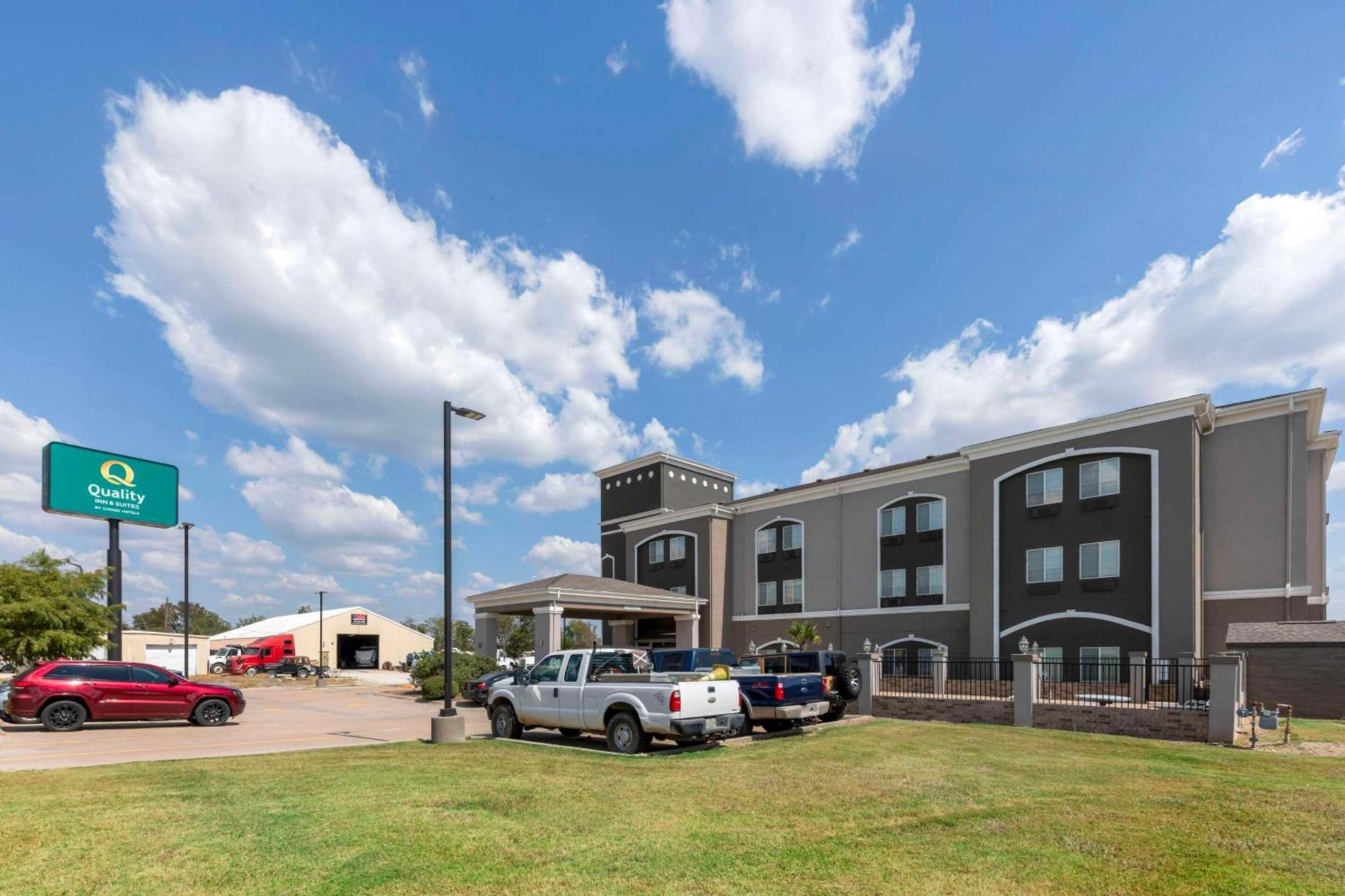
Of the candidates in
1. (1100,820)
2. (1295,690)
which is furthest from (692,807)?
(1295,690)

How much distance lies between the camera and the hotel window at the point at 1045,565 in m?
30.7

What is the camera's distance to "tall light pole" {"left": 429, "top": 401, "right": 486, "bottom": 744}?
587 inches

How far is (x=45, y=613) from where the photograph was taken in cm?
2244

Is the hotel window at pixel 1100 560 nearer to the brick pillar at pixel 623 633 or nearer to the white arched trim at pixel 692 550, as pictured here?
the white arched trim at pixel 692 550

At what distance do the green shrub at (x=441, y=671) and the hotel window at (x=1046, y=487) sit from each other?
24867 millimetres

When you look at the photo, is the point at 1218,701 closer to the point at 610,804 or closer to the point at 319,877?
the point at 610,804

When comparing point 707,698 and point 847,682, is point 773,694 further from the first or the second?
point 847,682

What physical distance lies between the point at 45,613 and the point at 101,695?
611 cm

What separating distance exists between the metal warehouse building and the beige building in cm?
750

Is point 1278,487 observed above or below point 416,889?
above

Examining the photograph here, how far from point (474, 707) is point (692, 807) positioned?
808 inches

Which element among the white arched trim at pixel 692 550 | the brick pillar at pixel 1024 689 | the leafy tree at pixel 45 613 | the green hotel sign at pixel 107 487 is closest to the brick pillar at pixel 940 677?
the brick pillar at pixel 1024 689

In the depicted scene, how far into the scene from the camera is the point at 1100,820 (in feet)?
24.7

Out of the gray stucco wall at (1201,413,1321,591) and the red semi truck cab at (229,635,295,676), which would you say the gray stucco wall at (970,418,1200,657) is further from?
the red semi truck cab at (229,635,295,676)
